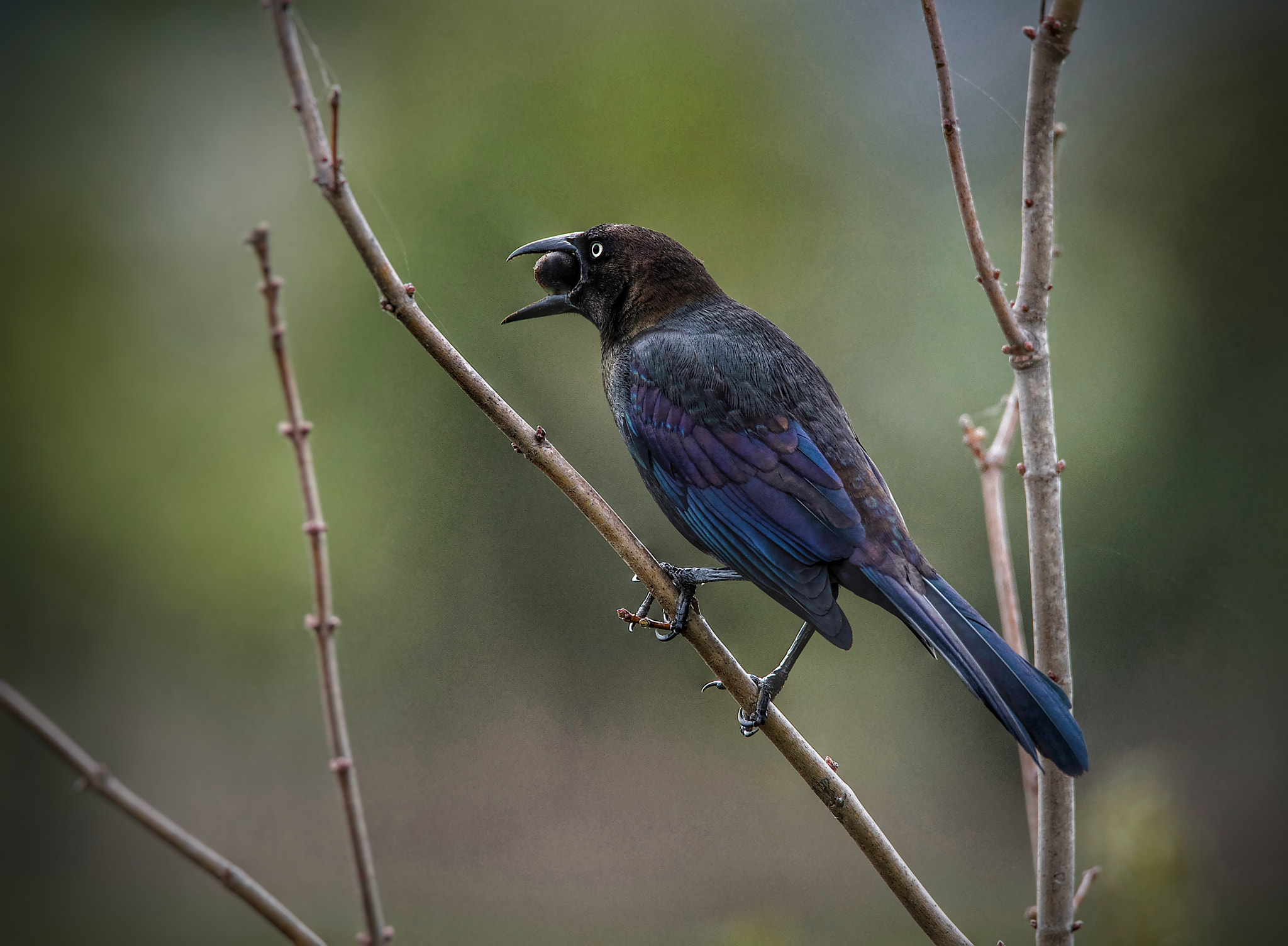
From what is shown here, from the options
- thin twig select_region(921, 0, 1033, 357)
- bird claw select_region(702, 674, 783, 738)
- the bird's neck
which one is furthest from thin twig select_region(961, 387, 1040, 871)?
the bird's neck

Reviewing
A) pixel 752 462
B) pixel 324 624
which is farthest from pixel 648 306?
pixel 324 624

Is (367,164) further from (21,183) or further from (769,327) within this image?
(769,327)

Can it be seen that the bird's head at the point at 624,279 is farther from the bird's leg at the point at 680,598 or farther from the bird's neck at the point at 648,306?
the bird's leg at the point at 680,598

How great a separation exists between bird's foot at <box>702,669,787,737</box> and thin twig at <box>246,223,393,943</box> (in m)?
0.40

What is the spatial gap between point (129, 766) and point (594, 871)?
0.95 metres

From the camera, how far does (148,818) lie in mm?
653

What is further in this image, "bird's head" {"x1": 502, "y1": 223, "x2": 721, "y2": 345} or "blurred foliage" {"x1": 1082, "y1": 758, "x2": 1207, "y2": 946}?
"bird's head" {"x1": 502, "y1": 223, "x2": 721, "y2": 345}

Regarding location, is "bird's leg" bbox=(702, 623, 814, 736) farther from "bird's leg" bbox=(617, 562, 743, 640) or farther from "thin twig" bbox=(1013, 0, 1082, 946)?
"thin twig" bbox=(1013, 0, 1082, 946)

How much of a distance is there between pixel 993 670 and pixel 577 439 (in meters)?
1.13

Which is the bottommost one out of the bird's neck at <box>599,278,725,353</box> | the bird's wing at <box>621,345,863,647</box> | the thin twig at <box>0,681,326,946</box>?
the thin twig at <box>0,681,326,946</box>

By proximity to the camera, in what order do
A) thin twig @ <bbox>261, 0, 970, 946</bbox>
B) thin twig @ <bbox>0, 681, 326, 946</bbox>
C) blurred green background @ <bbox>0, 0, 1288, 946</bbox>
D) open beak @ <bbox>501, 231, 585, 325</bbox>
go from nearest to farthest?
thin twig @ <bbox>0, 681, 326, 946</bbox> < thin twig @ <bbox>261, 0, 970, 946</bbox> < open beak @ <bbox>501, 231, 585, 325</bbox> < blurred green background @ <bbox>0, 0, 1288, 946</bbox>

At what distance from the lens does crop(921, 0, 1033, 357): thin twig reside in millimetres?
938

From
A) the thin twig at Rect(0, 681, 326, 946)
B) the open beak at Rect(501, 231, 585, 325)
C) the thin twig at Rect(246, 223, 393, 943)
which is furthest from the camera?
the open beak at Rect(501, 231, 585, 325)

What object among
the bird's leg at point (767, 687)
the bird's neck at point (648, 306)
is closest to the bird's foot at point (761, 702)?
the bird's leg at point (767, 687)
